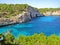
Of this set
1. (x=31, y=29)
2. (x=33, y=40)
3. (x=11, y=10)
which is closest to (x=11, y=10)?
(x=11, y=10)

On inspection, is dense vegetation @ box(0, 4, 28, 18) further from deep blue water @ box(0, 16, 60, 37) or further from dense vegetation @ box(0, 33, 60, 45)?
dense vegetation @ box(0, 33, 60, 45)

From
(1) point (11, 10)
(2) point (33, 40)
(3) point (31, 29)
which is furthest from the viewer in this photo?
(1) point (11, 10)

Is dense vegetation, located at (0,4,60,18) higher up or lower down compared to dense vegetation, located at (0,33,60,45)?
lower down

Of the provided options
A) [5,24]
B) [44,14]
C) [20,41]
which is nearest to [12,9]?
[5,24]

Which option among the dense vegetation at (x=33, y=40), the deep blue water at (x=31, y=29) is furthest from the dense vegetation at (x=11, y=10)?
the dense vegetation at (x=33, y=40)

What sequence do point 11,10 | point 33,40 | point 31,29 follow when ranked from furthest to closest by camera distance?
point 11,10 → point 31,29 → point 33,40

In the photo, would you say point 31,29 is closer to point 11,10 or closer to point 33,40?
point 11,10

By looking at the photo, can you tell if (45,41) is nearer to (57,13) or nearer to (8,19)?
(8,19)

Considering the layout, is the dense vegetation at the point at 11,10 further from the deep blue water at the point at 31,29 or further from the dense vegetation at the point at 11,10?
the deep blue water at the point at 31,29

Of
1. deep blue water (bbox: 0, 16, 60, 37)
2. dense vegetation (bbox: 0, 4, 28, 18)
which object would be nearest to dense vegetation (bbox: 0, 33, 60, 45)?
deep blue water (bbox: 0, 16, 60, 37)

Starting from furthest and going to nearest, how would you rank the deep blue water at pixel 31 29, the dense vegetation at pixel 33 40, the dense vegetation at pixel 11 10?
1. the dense vegetation at pixel 11 10
2. the deep blue water at pixel 31 29
3. the dense vegetation at pixel 33 40

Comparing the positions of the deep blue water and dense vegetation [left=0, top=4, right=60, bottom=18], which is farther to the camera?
dense vegetation [left=0, top=4, right=60, bottom=18]
